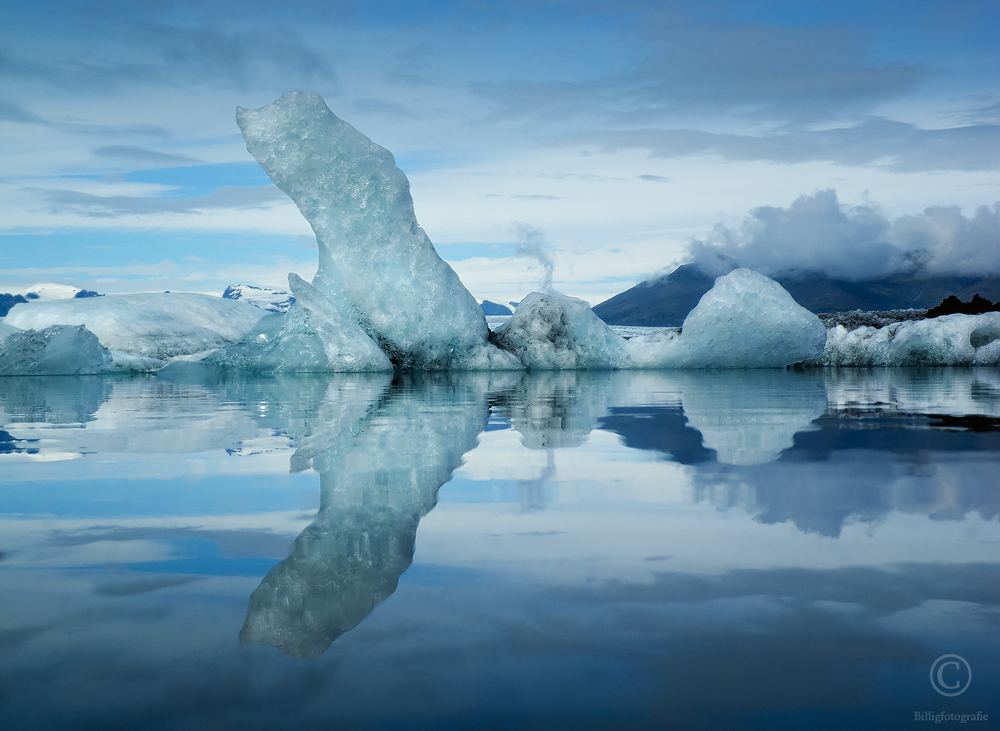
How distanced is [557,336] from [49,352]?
8.72 meters

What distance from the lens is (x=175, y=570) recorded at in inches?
54.6

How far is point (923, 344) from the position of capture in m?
15.8

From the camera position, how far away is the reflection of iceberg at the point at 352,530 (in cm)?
111

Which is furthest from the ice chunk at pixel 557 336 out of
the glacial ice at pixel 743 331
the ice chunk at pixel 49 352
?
the ice chunk at pixel 49 352

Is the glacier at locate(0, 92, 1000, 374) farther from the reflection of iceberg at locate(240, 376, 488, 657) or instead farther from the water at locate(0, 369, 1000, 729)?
the water at locate(0, 369, 1000, 729)

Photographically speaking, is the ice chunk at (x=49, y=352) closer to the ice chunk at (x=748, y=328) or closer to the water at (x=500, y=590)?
the ice chunk at (x=748, y=328)

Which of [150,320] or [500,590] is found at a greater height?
[150,320]

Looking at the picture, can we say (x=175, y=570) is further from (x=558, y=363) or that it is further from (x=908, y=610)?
(x=558, y=363)

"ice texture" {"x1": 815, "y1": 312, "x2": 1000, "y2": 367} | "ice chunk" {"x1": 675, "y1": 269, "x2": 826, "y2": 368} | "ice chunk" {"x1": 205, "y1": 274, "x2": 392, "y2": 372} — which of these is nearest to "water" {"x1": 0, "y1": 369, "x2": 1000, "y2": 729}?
"ice chunk" {"x1": 205, "y1": 274, "x2": 392, "y2": 372}

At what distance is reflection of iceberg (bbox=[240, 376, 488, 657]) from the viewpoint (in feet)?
3.64

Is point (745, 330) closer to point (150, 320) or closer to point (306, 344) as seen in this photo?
point (306, 344)

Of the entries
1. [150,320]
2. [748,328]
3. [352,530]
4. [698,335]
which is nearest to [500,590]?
[352,530]

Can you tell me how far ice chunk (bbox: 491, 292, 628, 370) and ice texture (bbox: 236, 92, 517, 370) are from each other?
2.60ft

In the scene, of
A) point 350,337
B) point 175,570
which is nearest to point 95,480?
point 175,570
